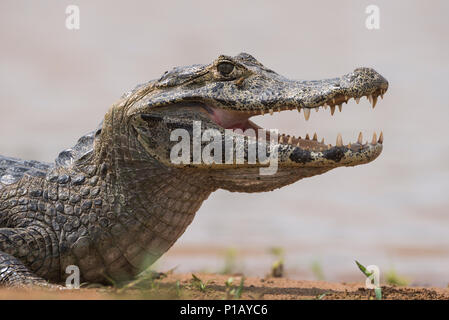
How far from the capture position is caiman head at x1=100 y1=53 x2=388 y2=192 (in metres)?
4.29

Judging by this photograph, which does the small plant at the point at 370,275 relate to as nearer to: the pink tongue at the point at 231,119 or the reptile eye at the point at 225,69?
the pink tongue at the point at 231,119

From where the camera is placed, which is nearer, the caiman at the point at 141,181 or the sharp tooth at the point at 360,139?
the sharp tooth at the point at 360,139

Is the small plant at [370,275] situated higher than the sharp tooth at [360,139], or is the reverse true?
the sharp tooth at [360,139]

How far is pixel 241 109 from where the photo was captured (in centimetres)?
455

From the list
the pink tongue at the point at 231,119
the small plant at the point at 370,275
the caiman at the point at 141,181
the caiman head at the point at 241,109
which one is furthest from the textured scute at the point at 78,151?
the small plant at the point at 370,275

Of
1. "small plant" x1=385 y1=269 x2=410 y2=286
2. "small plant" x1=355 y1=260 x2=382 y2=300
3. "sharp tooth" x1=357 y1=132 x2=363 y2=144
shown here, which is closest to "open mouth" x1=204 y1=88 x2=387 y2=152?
"sharp tooth" x1=357 y1=132 x2=363 y2=144

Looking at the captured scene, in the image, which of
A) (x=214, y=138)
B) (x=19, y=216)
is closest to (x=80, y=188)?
(x=19, y=216)

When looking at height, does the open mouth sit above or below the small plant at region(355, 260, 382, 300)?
above

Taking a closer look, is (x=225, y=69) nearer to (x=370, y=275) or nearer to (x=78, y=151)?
(x=78, y=151)

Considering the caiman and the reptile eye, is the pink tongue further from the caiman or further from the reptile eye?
the reptile eye

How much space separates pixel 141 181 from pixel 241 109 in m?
1.00

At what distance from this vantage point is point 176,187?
15.5ft

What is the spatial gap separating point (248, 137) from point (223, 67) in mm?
673

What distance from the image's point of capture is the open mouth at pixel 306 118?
14.0 feet
